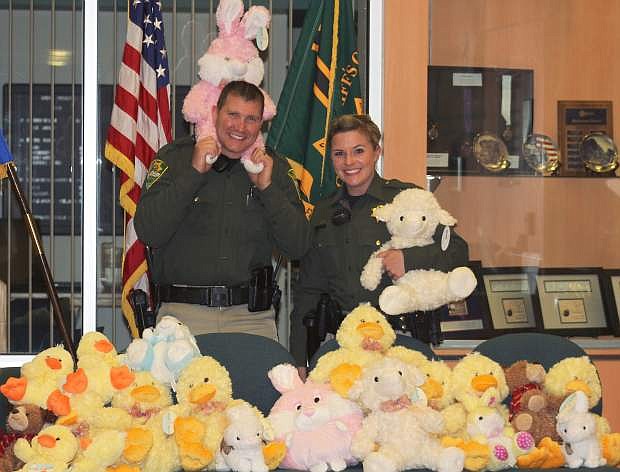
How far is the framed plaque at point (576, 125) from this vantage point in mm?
4516

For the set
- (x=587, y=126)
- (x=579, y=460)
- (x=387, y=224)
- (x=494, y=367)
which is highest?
(x=587, y=126)

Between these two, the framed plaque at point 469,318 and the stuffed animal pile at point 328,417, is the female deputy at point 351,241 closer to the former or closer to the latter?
the stuffed animal pile at point 328,417

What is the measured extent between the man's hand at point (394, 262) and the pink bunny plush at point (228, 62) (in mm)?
627

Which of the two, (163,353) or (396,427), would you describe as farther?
(163,353)

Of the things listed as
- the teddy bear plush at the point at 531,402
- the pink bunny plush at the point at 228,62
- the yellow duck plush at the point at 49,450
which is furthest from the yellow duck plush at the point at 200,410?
the pink bunny plush at the point at 228,62

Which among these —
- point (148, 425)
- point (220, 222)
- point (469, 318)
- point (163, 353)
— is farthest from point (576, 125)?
point (148, 425)

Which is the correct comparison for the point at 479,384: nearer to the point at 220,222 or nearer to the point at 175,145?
the point at 220,222

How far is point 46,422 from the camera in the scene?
256 centimetres

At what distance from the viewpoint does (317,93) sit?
416cm

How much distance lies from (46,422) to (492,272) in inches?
98.8

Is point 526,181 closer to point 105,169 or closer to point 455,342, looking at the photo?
point 455,342

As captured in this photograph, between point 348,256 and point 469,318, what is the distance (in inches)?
47.4

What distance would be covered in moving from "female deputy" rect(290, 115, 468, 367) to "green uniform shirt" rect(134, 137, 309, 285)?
0.36 ft

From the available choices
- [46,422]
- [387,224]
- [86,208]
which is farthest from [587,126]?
[46,422]
